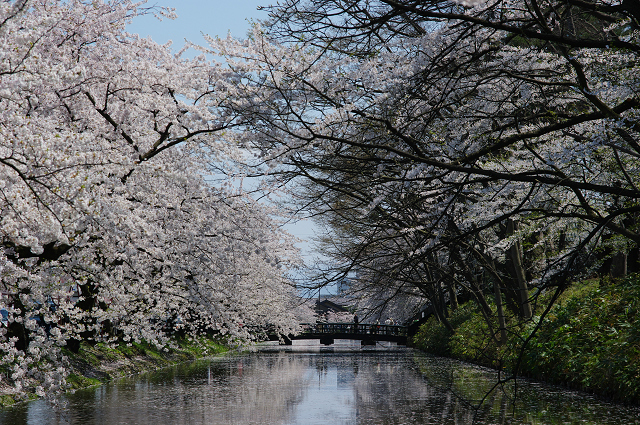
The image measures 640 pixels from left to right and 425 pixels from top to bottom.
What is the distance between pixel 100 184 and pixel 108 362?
433 inches

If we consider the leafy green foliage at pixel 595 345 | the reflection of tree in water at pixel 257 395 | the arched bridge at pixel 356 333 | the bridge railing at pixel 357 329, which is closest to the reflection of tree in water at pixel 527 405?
the leafy green foliage at pixel 595 345

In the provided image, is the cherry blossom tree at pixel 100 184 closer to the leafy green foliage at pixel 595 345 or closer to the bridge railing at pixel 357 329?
the leafy green foliage at pixel 595 345

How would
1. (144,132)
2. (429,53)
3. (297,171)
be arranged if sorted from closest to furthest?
1. (429,53)
2. (297,171)
3. (144,132)

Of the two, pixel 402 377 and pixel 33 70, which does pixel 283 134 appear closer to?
pixel 33 70

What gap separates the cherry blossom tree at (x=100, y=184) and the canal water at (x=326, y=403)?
52.0 inches

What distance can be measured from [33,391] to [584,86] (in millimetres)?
12051

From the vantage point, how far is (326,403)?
486 inches

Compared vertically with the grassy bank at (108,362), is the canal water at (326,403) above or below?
below

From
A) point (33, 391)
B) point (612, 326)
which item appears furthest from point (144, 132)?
point (612, 326)

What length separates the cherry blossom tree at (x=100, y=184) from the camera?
7.46 metres

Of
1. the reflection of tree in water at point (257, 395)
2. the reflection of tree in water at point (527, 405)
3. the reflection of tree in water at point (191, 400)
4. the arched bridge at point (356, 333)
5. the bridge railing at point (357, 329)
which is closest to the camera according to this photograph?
the reflection of tree in water at point (527, 405)

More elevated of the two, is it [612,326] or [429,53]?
[429,53]

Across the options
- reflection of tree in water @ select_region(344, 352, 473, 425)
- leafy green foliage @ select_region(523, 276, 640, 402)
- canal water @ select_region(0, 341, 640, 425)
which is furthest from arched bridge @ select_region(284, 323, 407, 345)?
leafy green foliage @ select_region(523, 276, 640, 402)

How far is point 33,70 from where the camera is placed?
713cm
